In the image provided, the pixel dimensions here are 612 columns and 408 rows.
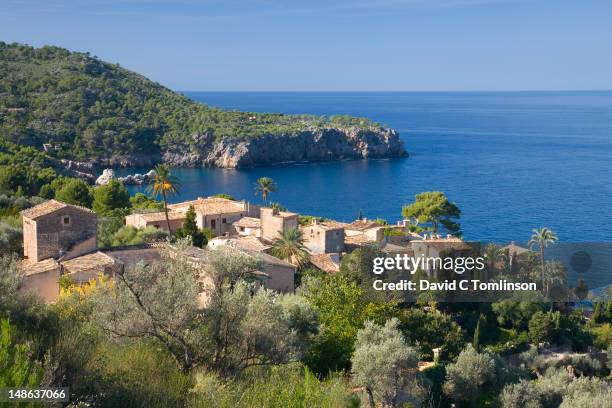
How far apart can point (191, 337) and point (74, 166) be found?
8319 cm

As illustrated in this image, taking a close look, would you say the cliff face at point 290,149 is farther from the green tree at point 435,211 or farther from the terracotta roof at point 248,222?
the terracotta roof at point 248,222

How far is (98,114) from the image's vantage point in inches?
4082

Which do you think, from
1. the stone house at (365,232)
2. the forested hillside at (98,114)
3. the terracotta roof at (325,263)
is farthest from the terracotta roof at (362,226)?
the forested hillside at (98,114)

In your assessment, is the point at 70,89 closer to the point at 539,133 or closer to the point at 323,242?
the point at 323,242

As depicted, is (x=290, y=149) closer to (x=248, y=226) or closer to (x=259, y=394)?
(x=248, y=226)

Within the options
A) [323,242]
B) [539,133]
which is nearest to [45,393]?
[323,242]

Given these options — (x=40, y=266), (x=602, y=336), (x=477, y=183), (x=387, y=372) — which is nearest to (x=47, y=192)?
(x=40, y=266)

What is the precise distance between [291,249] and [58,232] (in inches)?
455

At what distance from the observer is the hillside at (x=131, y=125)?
311 feet

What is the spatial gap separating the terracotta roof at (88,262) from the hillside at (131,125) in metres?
67.7

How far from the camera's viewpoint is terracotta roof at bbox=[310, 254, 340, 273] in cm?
3222

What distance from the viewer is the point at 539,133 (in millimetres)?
148125

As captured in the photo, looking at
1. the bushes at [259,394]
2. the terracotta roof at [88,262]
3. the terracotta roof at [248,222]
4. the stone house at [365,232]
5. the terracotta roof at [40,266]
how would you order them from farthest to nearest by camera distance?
the terracotta roof at [248,222] → the stone house at [365,232] → the terracotta roof at [88,262] → the terracotta roof at [40,266] → the bushes at [259,394]

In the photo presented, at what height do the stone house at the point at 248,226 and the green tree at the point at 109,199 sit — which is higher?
the green tree at the point at 109,199
